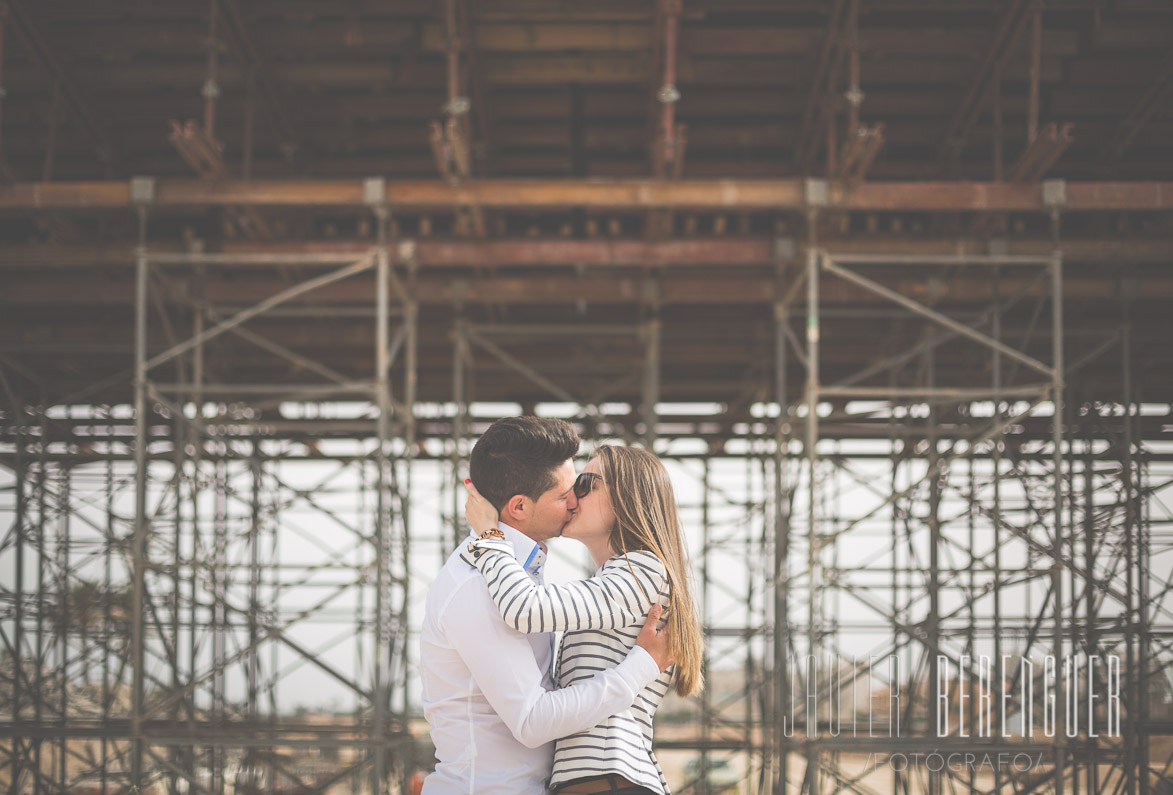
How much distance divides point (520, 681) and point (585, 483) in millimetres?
582

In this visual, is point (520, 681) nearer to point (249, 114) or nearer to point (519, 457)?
point (519, 457)

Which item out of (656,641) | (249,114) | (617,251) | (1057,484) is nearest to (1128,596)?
(1057,484)

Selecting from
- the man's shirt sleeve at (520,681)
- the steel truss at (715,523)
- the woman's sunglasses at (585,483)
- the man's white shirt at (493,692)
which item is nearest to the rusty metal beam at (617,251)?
the steel truss at (715,523)

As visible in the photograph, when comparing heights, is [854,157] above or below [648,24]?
below

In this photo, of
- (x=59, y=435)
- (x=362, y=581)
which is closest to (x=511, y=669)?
(x=362, y=581)

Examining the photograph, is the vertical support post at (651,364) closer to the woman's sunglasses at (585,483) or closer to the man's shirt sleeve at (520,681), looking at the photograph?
the woman's sunglasses at (585,483)

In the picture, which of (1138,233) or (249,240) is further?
(1138,233)

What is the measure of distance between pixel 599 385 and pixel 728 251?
5645 millimetres

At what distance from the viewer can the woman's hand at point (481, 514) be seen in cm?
345

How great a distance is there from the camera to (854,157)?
1081 cm

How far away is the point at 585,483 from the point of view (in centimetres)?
352

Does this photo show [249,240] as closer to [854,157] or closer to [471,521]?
[854,157]

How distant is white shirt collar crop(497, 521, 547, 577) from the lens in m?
3.49

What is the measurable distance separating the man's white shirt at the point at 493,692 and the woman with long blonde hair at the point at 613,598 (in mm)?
63
